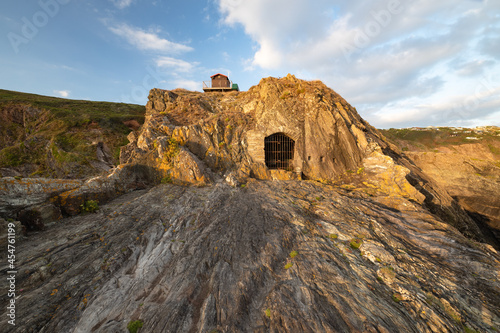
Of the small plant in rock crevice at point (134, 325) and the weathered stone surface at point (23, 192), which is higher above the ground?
the weathered stone surface at point (23, 192)

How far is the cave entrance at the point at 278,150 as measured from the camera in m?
22.0

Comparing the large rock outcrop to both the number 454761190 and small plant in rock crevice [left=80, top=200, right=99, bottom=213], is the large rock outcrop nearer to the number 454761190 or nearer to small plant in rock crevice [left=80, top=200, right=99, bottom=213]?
small plant in rock crevice [left=80, top=200, right=99, bottom=213]

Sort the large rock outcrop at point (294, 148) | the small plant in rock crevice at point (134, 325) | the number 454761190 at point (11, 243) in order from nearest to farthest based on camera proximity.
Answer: the small plant in rock crevice at point (134, 325) < the number 454761190 at point (11, 243) < the large rock outcrop at point (294, 148)

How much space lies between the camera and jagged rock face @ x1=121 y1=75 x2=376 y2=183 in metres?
19.8

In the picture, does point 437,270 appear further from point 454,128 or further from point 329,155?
point 454,128

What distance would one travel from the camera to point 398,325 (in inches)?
251

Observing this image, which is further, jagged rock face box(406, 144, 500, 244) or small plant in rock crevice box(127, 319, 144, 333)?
jagged rock face box(406, 144, 500, 244)

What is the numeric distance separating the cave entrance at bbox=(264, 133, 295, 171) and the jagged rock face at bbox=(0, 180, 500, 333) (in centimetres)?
920

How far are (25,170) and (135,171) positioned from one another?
26164 millimetres

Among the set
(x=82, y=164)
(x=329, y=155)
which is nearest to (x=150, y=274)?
(x=329, y=155)

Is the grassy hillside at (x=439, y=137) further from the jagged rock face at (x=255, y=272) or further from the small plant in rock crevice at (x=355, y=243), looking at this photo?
the small plant in rock crevice at (x=355, y=243)

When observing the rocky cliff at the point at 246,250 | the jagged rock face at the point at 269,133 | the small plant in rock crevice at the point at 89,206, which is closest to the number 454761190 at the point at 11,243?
the rocky cliff at the point at 246,250

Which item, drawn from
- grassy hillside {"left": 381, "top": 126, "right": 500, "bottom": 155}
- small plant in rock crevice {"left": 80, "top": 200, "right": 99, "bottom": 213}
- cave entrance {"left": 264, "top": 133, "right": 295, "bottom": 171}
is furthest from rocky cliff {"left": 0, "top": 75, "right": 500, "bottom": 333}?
grassy hillside {"left": 381, "top": 126, "right": 500, "bottom": 155}

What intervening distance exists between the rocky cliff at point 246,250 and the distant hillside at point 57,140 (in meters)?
16.8
